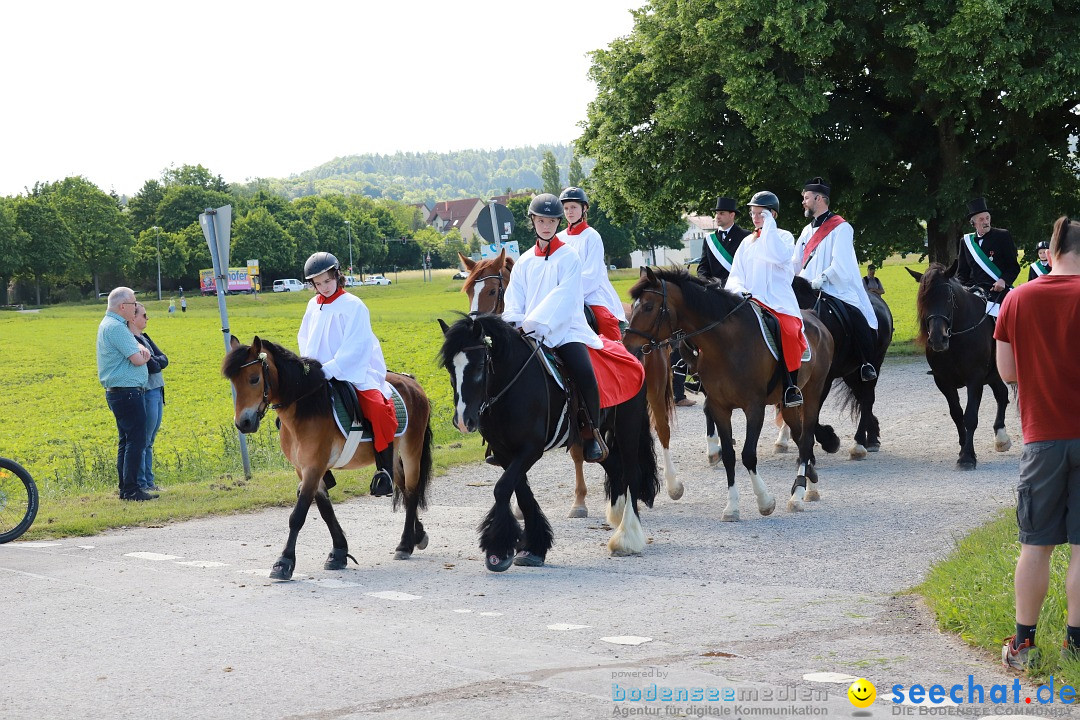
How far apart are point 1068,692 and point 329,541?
7.05 m

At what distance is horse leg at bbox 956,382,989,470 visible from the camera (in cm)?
1295

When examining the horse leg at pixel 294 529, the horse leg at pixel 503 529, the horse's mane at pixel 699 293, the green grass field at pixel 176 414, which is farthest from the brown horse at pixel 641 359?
the horse leg at pixel 294 529

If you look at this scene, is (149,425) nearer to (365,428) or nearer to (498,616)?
(365,428)

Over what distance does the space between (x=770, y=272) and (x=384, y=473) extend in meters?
4.77

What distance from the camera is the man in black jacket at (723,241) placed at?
46.5ft

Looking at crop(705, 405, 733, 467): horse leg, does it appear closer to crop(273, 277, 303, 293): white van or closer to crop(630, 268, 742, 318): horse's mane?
crop(630, 268, 742, 318): horse's mane

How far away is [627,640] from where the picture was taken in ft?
21.5

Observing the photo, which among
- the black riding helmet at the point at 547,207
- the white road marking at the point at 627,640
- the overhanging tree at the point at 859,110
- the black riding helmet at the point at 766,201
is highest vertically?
the overhanging tree at the point at 859,110

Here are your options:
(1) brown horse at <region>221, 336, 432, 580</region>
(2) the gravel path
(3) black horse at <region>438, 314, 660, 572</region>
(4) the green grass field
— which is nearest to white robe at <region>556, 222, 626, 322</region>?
(4) the green grass field

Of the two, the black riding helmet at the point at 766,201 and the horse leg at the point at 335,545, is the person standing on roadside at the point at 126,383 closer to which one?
the horse leg at the point at 335,545

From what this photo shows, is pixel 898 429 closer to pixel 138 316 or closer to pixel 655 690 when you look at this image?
pixel 138 316

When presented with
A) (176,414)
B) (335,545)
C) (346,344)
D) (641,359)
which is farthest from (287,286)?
(335,545)

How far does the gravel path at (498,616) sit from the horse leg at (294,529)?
0.63ft

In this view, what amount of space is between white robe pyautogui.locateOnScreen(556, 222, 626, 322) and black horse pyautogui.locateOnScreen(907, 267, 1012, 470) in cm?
463
